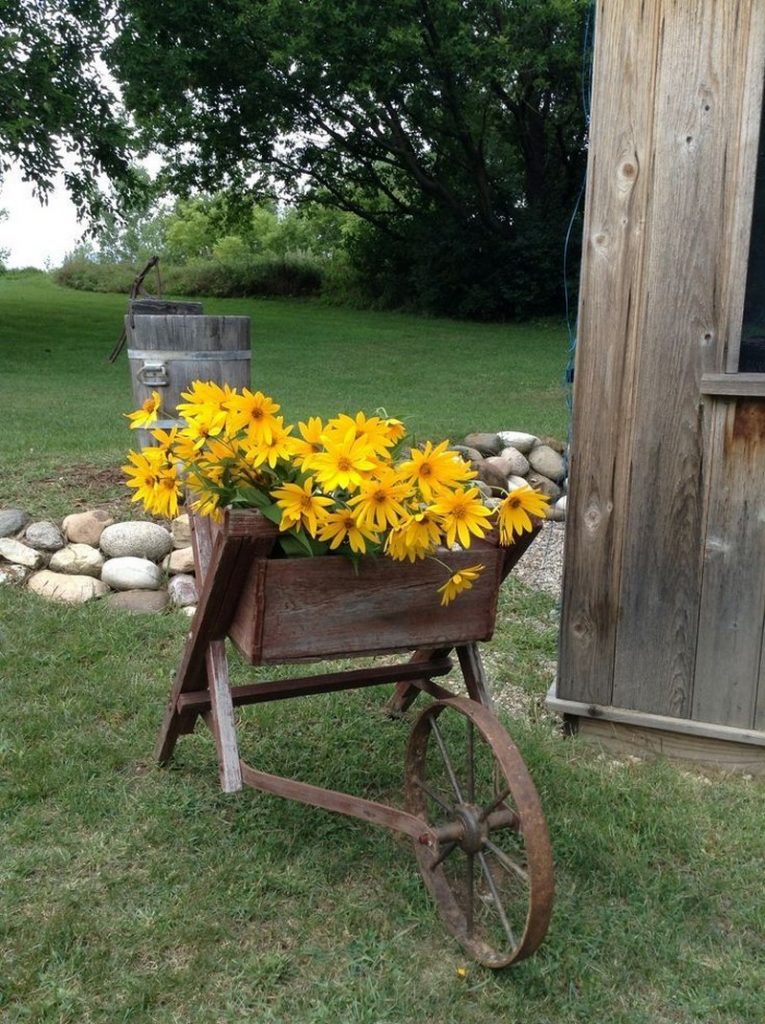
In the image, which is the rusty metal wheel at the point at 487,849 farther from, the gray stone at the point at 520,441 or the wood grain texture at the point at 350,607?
the gray stone at the point at 520,441

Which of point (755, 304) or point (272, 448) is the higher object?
point (755, 304)

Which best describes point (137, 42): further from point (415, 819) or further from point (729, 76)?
point (415, 819)

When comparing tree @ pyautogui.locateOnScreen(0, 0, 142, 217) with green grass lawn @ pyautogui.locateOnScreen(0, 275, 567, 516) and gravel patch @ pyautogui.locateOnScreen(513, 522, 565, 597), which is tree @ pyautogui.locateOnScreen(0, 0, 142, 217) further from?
gravel patch @ pyautogui.locateOnScreen(513, 522, 565, 597)

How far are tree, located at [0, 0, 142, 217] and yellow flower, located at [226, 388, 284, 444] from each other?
11685mm

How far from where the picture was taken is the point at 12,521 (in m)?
4.86

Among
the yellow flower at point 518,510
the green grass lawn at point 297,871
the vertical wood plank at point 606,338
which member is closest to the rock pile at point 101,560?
the green grass lawn at point 297,871

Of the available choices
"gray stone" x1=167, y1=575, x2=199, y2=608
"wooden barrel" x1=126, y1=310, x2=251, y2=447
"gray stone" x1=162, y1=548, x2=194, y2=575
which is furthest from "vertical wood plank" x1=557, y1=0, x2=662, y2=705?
"wooden barrel" x1=126, y1=310, x2=251, y2=447

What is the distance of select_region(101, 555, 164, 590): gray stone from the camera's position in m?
4.54

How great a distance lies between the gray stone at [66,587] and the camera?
4430mm

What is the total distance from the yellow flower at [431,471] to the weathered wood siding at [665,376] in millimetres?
1179

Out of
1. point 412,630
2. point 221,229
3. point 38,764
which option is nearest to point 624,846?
point 412,630

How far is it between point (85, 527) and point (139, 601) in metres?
0.63

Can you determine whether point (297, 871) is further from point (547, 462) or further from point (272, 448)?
point (547, 462)

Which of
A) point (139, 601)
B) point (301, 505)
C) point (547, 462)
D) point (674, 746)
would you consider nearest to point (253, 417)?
point (301, 505)
